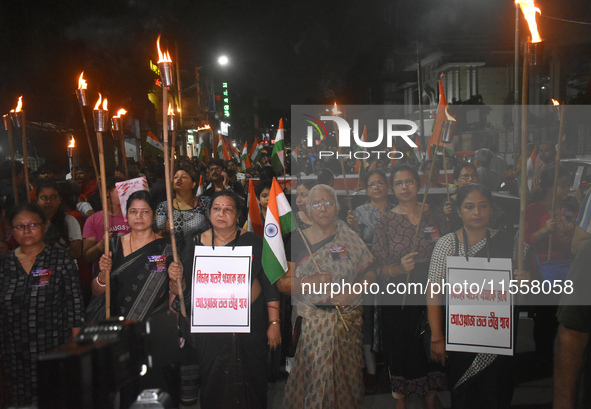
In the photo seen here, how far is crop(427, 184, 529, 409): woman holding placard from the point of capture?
138 inches

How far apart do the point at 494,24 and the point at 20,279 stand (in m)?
44.1

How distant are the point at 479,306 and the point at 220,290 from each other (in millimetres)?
1876

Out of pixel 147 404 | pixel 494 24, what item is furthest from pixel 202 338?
pixel 494 24

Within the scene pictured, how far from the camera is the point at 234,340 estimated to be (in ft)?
12.1

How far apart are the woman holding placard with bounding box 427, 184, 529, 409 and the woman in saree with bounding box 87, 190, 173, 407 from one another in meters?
2.08

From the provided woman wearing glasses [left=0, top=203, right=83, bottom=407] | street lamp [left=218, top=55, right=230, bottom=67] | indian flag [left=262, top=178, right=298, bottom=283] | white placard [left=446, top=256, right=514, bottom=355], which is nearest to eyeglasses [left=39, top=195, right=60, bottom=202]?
woman wearing glasses [left=0, top=203, right=83, bottom=407]

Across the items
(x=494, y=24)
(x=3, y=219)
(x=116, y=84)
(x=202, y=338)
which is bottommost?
(x=202, y=338)

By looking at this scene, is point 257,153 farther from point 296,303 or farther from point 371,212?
point 296,303

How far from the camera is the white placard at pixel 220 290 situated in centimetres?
364

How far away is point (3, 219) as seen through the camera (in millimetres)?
5289

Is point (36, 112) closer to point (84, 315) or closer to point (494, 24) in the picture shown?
point (84, 315)

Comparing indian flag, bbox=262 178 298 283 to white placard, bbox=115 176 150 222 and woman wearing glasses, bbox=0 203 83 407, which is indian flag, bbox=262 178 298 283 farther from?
white placard, bbox=115 176 150 222

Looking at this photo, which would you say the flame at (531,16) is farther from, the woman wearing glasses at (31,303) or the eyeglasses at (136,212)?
the woman wearing glasses at (31,303)

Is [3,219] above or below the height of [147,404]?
above
